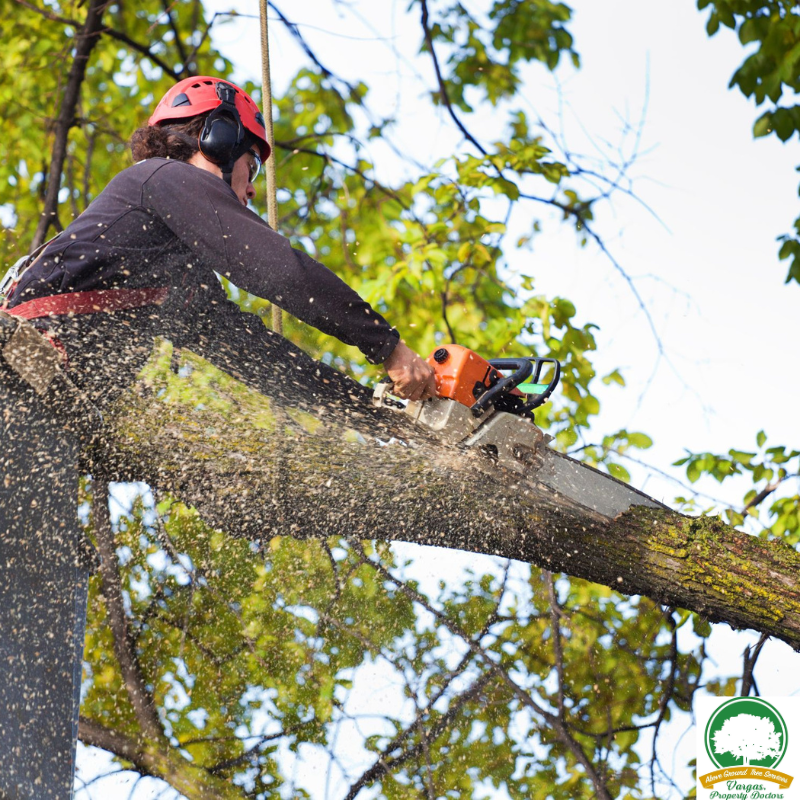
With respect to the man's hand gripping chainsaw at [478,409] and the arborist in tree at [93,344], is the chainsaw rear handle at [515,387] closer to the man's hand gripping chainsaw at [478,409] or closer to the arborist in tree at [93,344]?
the man's hand gripping chainsaw at [478,409]

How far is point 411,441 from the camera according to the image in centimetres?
261

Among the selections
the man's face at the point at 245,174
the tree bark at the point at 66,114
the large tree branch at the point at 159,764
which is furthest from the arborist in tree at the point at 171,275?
the tree bark at the point at 66,114

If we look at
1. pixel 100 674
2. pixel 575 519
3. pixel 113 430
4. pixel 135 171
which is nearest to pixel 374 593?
pixel 100 674

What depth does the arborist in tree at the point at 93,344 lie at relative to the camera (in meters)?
2.19

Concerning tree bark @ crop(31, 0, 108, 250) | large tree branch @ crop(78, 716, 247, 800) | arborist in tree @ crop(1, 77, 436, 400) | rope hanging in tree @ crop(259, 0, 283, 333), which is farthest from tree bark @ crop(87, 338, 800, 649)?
tree bark @ crop(31, 0, 108, 250)

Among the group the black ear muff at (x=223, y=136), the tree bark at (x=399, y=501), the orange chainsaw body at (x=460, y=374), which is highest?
the black ear muff at (x=223, y=136)

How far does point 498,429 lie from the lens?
2.62 metres

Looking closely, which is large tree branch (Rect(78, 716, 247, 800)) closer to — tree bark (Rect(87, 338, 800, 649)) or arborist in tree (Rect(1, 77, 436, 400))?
tree bark (Rect(87, 338, 800, 649))

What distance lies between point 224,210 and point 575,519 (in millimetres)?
1383

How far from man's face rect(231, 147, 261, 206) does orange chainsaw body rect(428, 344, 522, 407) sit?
0.90 metres

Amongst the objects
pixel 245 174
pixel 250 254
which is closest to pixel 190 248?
pixel 250 254

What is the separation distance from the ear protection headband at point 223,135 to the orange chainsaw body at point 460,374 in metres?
A: 0.98

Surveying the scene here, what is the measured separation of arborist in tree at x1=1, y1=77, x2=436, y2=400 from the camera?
7.76ft

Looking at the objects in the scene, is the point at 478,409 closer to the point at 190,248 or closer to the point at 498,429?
the point at 498,429
